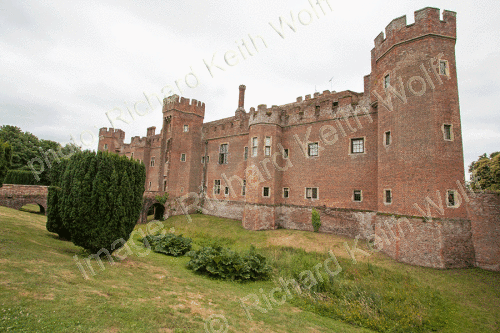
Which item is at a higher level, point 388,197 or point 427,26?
point 427,26

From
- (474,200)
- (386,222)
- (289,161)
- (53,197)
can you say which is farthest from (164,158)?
(474,200)

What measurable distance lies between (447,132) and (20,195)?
107 feet

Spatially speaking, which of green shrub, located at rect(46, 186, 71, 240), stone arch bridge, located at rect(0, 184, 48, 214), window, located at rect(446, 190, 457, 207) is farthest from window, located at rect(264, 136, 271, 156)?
stone arch bridge, located at rect(0, 184, 48, 214)

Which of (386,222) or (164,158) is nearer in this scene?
(386,222)

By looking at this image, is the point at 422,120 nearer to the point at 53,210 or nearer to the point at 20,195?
the point at 53,210

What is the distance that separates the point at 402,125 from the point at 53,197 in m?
19.2

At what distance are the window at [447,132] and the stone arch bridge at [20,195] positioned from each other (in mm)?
31948

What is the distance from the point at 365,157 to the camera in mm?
18109

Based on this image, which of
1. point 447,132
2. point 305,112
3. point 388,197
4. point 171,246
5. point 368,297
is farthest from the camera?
point 305,112

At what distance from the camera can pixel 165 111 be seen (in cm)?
3103

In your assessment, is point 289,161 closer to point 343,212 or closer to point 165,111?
point 343,212

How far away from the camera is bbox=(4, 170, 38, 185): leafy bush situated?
30.1 meters

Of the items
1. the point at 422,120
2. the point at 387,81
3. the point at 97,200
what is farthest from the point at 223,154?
the point at 422,120

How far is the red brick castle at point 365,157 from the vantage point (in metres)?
13.0
